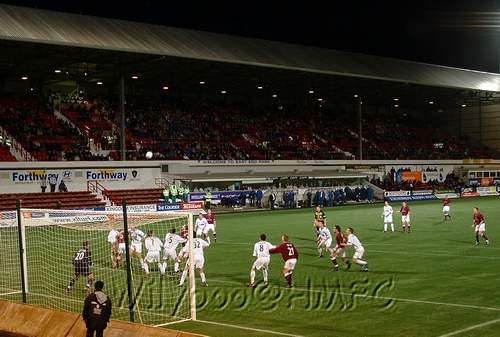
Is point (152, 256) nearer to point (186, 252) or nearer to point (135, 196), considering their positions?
point (186, 252)

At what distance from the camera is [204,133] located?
195 feet

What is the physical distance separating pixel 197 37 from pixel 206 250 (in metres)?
26.8

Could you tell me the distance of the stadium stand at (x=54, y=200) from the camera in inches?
1622

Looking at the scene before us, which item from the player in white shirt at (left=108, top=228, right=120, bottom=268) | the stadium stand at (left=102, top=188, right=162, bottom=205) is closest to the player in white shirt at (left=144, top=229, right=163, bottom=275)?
the player in white shirt at (left=108, top=228, right=120, bottom=268)

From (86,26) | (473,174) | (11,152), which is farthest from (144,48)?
(473,174)

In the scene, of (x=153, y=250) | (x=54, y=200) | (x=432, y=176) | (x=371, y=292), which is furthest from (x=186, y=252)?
Result: (x=432, y=176)

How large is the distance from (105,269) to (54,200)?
24.0 meters

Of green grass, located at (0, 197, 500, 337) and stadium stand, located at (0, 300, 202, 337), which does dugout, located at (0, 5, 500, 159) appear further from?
stadium stand, located at (0, 300, 202, 337)

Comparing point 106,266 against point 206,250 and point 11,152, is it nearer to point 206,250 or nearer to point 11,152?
point 206,250

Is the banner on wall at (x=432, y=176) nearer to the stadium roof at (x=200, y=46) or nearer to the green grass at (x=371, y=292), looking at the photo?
the stadium roof at (x=200, y=46)

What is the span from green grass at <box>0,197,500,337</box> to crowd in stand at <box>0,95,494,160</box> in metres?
24.5

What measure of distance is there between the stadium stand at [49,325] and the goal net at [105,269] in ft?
2.29

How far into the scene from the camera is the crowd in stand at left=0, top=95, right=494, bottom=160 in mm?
49062

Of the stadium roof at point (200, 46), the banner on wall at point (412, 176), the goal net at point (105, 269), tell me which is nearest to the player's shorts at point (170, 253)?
the goal net at point (105, 269)
